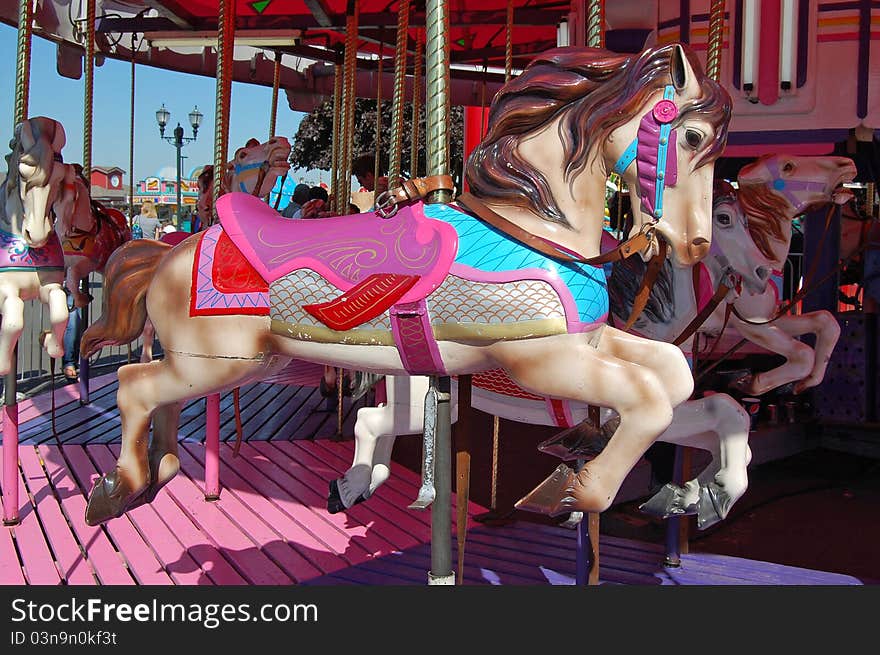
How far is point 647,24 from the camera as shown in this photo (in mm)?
3562

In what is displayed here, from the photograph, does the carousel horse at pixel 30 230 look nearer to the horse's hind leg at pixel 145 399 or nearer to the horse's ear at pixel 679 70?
the horse's hind leg at pixel 145 399

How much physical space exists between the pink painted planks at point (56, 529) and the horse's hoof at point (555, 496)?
1.66m

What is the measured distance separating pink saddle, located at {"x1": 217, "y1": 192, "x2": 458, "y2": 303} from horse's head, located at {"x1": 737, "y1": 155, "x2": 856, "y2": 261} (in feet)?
7.18

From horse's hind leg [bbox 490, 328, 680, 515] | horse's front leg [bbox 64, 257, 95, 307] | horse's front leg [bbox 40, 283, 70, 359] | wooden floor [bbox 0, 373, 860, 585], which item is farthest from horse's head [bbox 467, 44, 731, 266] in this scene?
horse's front leg [bbox 64, 257, 95, 307]

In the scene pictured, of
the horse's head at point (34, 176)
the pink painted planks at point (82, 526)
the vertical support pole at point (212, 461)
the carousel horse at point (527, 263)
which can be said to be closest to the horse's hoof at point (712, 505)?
the carousel horse at point (527, 263)

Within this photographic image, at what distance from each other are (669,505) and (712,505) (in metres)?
0.13

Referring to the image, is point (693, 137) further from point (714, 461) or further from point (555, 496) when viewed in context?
point (714, 461)

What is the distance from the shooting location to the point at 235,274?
2.23 m

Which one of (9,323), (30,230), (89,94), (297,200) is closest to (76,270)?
(89,94)

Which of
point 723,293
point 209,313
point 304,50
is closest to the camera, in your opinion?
point 209,313

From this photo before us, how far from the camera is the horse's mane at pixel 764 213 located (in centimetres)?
372

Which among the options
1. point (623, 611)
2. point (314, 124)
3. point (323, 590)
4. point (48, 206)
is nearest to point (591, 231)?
point (623, 611)

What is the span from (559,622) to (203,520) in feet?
6.60

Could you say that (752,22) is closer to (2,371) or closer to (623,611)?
(623,611)
